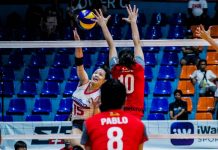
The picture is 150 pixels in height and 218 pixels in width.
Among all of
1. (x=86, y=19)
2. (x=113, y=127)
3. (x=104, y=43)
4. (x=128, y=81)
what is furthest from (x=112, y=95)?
(x=104, y=43)

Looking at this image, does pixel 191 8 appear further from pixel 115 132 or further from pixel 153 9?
pixel 115 132

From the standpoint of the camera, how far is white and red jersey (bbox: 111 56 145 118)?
668 cm

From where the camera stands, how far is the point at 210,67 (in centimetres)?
1541

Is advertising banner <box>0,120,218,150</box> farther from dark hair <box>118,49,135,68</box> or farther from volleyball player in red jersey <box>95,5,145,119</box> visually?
dark hair <box>118,49,135,68</box>

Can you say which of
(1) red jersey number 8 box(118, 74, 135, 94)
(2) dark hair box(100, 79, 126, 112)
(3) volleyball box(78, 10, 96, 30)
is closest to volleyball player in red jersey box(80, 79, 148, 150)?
(2) dark hair box(100, 79, 126, 112)

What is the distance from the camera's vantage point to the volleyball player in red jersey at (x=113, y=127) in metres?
4.50

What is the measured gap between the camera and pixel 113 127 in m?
4.53

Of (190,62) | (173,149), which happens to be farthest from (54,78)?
(173,149)

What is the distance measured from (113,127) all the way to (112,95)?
226 millimetres

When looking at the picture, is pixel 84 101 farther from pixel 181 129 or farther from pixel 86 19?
pixel 181 129

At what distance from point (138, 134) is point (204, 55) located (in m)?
11.8

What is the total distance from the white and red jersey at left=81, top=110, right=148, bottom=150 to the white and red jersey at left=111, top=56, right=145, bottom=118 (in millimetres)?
2088

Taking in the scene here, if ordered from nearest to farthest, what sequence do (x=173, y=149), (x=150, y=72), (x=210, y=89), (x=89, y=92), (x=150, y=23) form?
(x=89, y=92)
(x=173, y=149)
(x=210, y=89)
(x=150, y=72)
(x=150, y=23)

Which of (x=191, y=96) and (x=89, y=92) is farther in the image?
(x=191, y=96)
